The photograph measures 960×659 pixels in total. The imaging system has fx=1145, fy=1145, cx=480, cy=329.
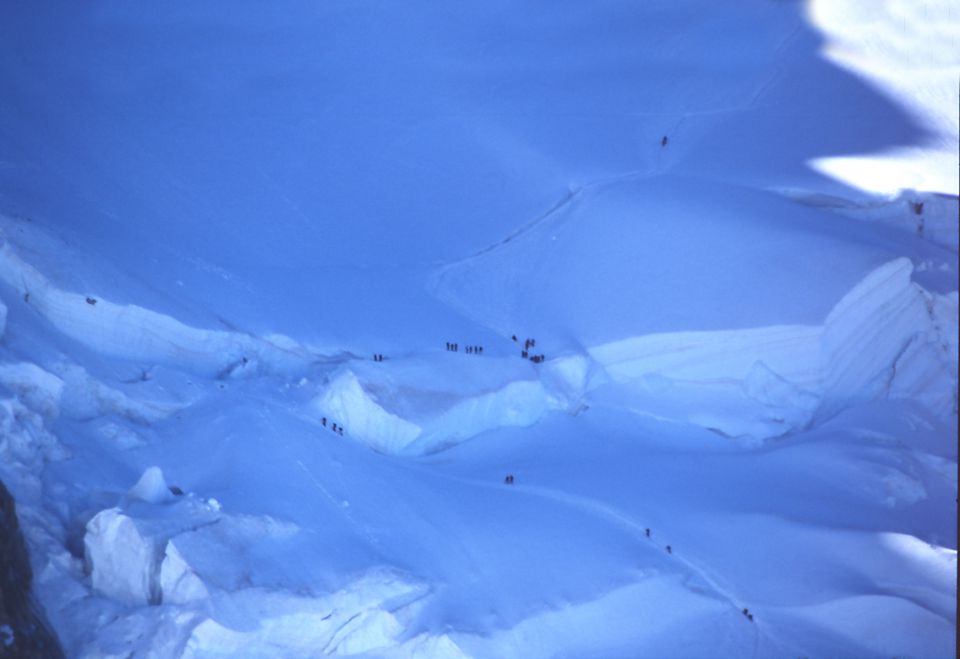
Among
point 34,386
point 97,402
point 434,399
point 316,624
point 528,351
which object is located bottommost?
point 316,624

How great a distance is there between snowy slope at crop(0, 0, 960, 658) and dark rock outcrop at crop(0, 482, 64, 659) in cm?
69

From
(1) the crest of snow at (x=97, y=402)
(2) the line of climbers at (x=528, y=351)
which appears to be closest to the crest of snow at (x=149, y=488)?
(1) the crest of snow at (x=97, y=402)

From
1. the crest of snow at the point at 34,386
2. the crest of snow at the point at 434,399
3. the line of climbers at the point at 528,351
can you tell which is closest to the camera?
the crest of snow at the point at 34,386

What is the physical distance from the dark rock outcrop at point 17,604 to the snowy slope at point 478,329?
69 cm

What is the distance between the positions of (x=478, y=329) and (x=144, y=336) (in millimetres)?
5415

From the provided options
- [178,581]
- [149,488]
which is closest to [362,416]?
[149,488]

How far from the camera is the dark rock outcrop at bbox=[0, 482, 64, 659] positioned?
9695mm

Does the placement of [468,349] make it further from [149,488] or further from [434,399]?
[149,488]

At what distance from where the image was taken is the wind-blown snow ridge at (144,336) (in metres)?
14.7

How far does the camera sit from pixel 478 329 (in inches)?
727

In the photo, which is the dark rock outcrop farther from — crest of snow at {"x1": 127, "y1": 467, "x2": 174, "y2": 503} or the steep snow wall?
the steep snow wall

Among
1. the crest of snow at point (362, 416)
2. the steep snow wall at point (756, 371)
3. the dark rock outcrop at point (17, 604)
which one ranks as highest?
the steep snow wall at point (756, 371)

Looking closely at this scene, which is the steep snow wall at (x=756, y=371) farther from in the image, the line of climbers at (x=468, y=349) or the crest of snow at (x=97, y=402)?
the crest of snow at (x=97, y=402)

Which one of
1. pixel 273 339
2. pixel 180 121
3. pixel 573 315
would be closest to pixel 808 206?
pixel 573 315
